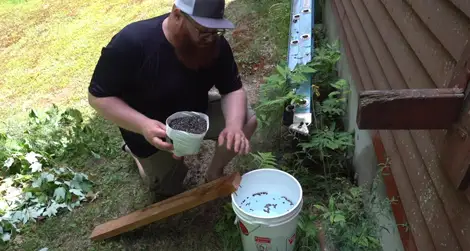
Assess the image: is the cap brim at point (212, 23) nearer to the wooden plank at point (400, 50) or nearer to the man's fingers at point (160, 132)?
the man's fingers at point (160, 132)

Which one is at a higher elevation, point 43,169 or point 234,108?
point 234,108

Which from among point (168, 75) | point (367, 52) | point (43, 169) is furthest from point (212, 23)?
point (43, 169)

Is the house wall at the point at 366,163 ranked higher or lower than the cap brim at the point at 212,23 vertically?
lower

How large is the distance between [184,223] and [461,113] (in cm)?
210

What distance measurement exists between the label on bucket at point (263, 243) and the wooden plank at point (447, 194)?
0.94 m

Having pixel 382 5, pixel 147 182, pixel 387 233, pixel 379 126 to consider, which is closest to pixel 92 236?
pixel 147 182

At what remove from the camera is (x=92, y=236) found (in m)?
2.74

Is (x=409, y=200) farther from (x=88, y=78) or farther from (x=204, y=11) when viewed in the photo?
(x=88, y=78)

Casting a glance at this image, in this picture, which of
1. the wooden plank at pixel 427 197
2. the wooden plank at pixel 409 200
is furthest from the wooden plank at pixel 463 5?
the wooden plank at pixel 409 200

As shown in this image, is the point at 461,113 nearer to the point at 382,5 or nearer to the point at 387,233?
the point at 387,233

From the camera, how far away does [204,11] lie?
209 cm

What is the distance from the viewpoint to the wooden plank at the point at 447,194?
1285mm

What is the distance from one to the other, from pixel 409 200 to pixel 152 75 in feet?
5.07

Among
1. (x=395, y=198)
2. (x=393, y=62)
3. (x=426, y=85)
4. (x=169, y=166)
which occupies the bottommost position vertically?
(x=169, y=166)
